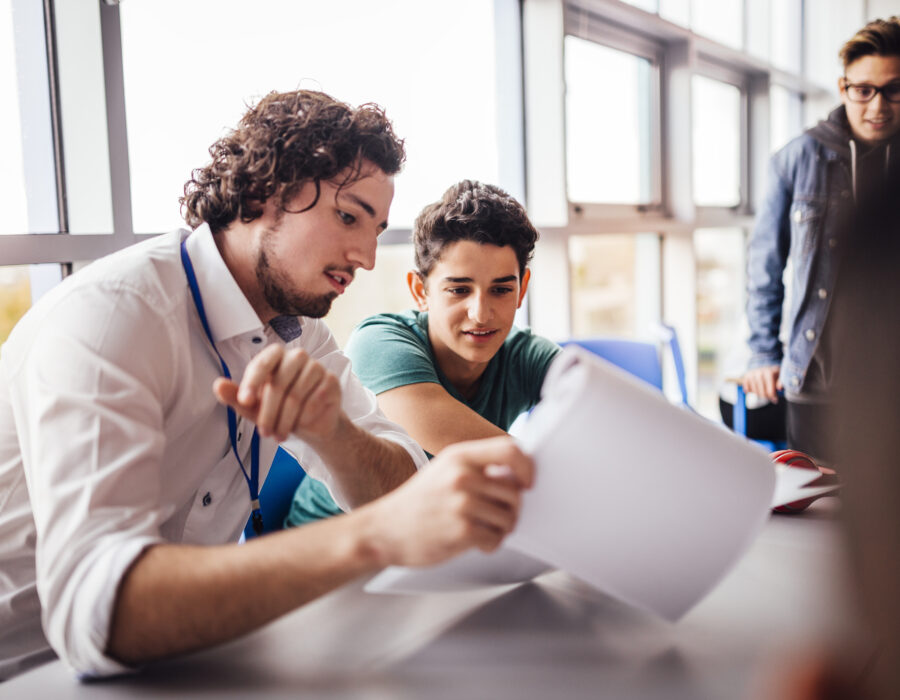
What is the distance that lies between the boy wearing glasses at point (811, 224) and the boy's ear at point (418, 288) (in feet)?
4.32

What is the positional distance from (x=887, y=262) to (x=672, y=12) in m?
4.07

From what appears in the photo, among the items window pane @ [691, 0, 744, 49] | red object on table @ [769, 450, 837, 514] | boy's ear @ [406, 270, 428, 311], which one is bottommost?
red object on table @ [769, 450, 837, 514]

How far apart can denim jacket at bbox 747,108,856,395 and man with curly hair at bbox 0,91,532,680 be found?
1.68 metres

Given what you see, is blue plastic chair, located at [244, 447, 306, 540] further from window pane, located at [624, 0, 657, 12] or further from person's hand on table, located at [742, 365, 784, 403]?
window pane, located at [624, 0, 657, 12]

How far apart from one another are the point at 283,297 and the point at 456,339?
583mm

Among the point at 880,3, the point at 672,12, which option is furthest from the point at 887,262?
the point at 880,3

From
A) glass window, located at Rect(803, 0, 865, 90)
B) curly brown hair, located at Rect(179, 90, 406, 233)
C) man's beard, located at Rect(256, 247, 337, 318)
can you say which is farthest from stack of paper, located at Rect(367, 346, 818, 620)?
glass window, located at Rect(803, 0, 865, 90)

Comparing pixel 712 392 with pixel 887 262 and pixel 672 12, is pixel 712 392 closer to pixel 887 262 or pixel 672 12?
pixel 672 12

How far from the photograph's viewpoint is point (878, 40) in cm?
240

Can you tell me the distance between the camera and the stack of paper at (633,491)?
0.69m

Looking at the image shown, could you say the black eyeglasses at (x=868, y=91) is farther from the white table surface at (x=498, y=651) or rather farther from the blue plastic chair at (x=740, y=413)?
the white table surface at (x=498, y=651)

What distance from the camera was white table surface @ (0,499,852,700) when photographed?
27.4 inches

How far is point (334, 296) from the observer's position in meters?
1.29

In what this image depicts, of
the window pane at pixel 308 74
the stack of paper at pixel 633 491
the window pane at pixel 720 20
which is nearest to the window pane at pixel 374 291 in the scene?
the window pane at pixel 308 74
